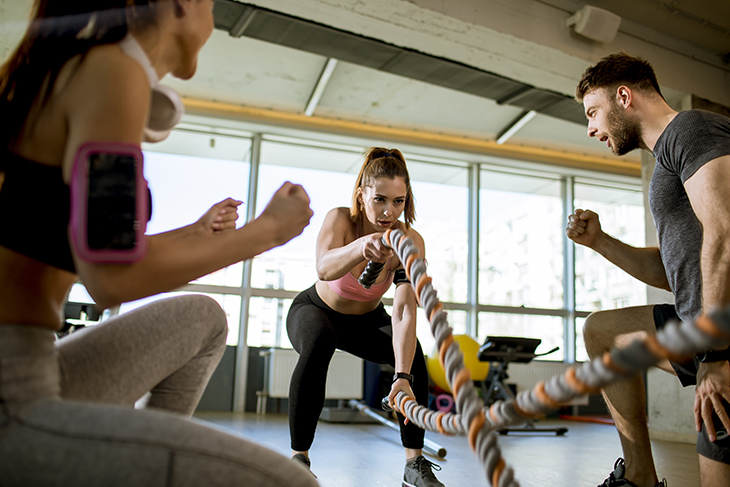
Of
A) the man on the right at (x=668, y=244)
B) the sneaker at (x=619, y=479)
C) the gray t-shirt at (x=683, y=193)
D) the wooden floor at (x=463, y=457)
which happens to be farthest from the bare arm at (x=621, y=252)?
the wooden floor at (x=463, y=457)

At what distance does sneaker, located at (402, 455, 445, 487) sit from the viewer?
6.48ft

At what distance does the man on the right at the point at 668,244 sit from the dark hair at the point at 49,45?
5.24 ft

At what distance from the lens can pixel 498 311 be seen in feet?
24.7

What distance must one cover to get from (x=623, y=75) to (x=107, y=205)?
1.93 metres

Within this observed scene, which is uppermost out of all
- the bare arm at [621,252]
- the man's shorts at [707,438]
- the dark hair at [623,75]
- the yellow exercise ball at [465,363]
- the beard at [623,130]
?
the dark hair at [623,75]

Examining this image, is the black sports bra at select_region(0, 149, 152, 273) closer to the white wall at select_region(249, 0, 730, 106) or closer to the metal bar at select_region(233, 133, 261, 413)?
the white wall at select_region(249, 0, 730, 106)

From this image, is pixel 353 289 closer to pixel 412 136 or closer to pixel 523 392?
pixel 523 392

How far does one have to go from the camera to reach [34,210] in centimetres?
72

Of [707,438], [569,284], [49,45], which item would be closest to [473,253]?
[569,284]

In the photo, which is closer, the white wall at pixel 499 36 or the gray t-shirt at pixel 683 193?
the gray t-shirt at pixel 683 193

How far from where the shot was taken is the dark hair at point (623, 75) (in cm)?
198

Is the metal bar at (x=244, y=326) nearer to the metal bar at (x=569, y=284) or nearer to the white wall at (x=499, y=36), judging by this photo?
the white wall at (x=499, y=36)

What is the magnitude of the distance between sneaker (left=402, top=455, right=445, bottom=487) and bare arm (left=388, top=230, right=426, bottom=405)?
0.90ft

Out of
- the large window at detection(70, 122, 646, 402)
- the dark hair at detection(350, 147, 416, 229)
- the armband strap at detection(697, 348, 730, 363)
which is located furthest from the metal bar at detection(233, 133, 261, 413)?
the armband strap at detection(697, 348, 730, 363)
